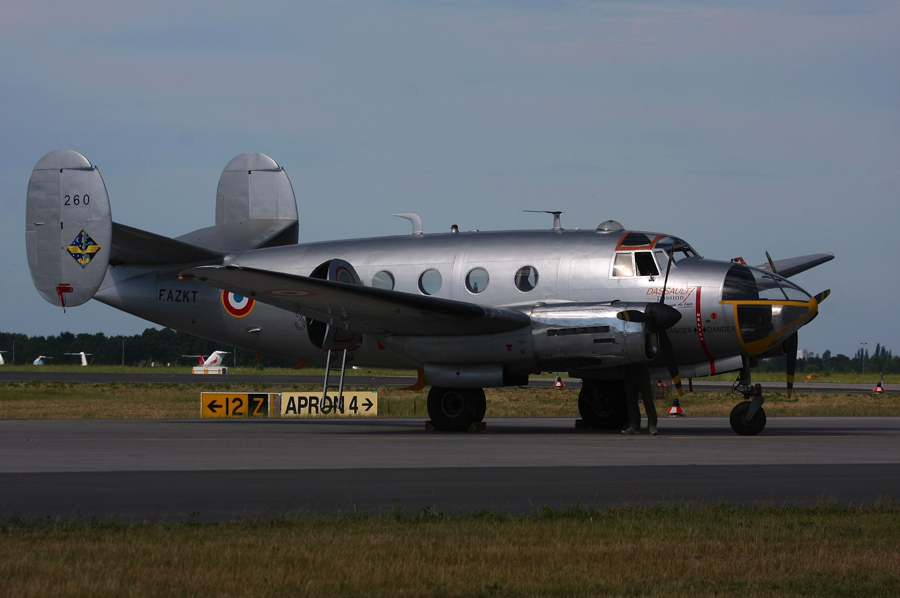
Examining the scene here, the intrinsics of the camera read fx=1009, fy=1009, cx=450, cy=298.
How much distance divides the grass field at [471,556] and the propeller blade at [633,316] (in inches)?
400

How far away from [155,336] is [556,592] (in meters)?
159

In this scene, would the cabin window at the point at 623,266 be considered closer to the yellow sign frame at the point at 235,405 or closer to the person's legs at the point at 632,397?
the person's legs at the point at 632,397

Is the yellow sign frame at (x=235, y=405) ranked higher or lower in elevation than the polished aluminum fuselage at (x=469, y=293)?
lower

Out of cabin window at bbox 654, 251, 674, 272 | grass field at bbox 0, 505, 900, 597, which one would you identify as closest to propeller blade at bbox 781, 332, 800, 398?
cabin window at bbox 654, 251, 674, 272

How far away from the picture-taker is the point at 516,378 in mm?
21125

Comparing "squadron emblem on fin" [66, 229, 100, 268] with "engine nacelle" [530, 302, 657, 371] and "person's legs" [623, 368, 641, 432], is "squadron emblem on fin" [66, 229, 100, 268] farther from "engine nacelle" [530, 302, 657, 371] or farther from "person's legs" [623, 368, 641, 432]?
"person's legs" [623, 368, 641, 432]

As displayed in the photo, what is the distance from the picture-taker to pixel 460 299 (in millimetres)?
22109

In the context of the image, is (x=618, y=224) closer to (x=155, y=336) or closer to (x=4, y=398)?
(x=4, y=398)

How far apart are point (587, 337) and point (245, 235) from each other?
11.6 m

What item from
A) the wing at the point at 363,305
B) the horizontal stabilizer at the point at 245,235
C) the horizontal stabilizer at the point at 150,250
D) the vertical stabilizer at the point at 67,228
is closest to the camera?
the wing at the point at 363,305

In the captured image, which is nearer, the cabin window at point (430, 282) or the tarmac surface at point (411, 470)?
the tarmac surface at point (411, 470)

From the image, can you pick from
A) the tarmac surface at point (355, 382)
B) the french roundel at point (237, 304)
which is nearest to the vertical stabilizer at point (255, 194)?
the french roundel at point (237, 304)

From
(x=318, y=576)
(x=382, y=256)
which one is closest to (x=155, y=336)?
(x=382, y=256)

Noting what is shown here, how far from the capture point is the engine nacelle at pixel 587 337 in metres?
19.4
